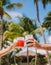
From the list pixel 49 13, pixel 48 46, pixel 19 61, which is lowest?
pixel 19 61

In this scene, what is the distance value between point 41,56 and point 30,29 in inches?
148

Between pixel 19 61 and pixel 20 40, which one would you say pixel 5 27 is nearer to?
pixel 19 61

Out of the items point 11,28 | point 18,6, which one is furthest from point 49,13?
point 18,6

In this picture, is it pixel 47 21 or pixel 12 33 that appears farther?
pixel 47 21

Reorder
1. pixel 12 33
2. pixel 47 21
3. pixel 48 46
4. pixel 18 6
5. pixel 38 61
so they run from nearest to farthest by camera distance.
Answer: pixel 48 46, pixel 18 6, pixel 12 33, pixel 38 61, pixel 47 21

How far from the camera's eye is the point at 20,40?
2.91m

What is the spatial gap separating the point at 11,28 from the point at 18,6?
4.32m

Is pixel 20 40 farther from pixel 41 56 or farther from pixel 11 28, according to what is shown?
pixel 41 56

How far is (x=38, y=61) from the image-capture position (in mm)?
29312

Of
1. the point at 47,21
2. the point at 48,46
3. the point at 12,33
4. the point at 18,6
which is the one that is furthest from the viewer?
the point at 47,21

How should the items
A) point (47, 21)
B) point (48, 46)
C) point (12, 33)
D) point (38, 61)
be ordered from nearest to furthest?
point (48, 46) → point (12, 33) → point (38, 61) → point (47, 21)

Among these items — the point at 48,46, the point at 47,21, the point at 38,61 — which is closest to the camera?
the point at 48,46

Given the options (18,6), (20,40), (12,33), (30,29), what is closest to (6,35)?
(12,33)

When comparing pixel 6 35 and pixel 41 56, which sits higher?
pixel 6 35
